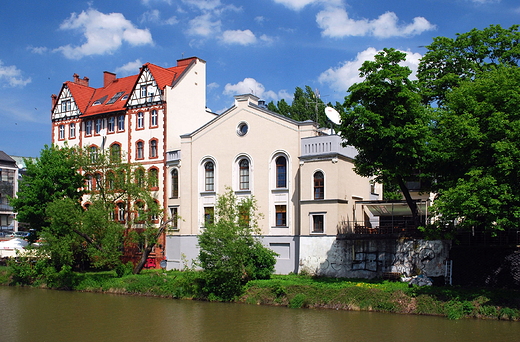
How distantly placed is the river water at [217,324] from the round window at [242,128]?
1269 cm

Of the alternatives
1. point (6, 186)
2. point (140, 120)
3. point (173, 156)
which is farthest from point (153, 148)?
point (6, 186)

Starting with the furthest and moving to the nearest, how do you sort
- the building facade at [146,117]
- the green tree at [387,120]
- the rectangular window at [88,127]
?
the rectangular window at [88,127]
the building facade at [146,117]
the green tree at [387,120]

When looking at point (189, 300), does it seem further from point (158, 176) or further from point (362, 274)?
point (158, 176)

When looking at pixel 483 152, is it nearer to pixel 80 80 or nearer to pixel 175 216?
pixel 175 216

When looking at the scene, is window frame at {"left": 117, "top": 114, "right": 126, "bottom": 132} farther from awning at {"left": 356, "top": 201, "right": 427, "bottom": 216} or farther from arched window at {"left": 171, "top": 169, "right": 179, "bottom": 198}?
awning at {"left": 356, "top": 201, "right": 427, "bottom": 216}

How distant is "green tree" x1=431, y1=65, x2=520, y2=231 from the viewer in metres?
23.2

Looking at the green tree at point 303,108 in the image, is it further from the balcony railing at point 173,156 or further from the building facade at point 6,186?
the building facade at point 6,186

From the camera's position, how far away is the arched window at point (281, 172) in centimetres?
3672

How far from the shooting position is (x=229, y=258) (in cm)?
3077

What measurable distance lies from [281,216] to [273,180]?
7.93 feet

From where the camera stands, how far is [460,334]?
21.3m

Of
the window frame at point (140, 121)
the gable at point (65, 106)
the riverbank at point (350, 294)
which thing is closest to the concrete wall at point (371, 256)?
the riverbank at point (350, 294)

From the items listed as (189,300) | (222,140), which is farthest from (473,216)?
(222,140)

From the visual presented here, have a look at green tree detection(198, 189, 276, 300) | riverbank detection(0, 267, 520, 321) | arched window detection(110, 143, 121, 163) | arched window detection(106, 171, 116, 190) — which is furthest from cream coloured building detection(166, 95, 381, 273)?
arched window detection(106, 171, 116, 190)
